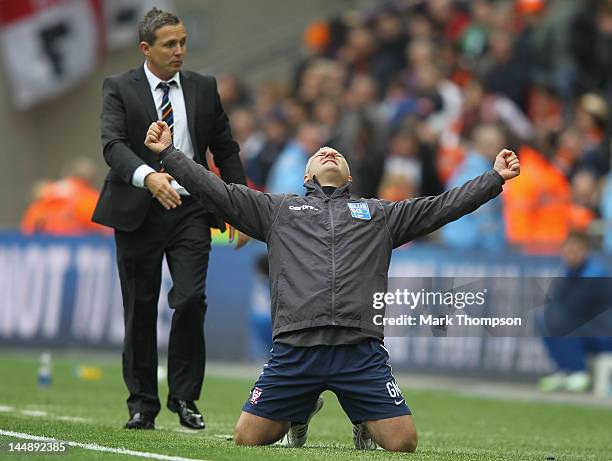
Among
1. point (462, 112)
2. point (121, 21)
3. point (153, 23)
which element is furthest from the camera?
point (121, 21)

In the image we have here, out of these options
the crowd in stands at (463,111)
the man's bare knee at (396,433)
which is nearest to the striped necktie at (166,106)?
the man's bare knee at (396,433)

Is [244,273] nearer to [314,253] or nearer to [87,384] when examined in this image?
[87,384]

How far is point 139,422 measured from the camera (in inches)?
380

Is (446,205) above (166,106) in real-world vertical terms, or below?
below

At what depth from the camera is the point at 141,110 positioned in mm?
9617

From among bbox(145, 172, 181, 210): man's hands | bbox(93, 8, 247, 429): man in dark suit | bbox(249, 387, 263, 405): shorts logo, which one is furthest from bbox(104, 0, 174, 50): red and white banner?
bbox(249, 387, 263, 405): shorts logo

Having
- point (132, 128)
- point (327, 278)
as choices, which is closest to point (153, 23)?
point (132, 128)

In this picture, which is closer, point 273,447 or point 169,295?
point 273,447

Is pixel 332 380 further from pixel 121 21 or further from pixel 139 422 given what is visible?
pixel 121 21

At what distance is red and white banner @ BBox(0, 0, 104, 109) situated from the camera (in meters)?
24.4

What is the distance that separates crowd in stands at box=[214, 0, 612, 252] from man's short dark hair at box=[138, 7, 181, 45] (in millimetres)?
7239

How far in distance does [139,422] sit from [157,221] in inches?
50.3

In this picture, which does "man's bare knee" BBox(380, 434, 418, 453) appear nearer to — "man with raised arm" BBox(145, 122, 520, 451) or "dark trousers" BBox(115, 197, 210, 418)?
"man with raised arm" BBox(145, 122, 520, 451)

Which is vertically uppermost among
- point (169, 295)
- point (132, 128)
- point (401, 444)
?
point (132, 128)
